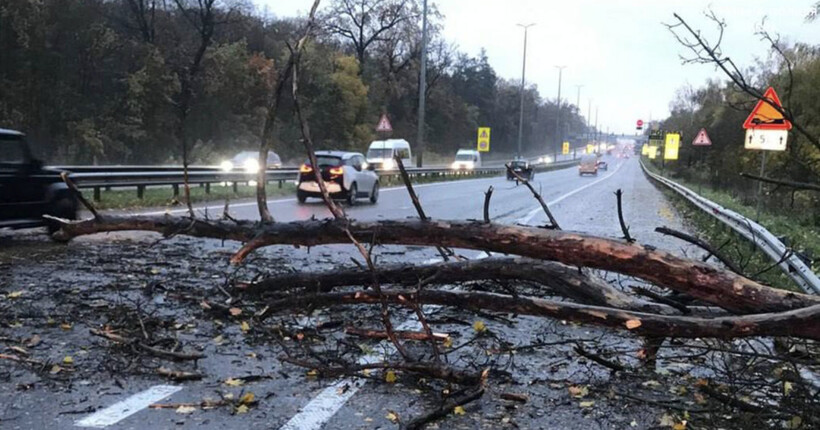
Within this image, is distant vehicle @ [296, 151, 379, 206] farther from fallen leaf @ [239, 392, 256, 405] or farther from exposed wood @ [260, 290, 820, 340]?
fallen leaf @ [239, 392, 256, 405]

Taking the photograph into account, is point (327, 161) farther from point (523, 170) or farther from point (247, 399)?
point (523, 170)

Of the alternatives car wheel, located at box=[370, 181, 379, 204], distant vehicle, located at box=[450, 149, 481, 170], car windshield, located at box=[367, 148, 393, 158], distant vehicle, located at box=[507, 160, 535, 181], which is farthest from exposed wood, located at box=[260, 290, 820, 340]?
distant vehicle, located at box=[450, 149, 481, 170]

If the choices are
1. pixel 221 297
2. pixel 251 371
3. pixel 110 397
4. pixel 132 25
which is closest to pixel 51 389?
pixel 110 397

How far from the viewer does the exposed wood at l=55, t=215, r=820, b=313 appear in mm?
4344

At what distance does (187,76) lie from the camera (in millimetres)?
31281

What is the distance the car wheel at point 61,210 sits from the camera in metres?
9.42

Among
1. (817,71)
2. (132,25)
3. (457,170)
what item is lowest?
(457,170)

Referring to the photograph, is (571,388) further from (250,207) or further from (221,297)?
(250,207)

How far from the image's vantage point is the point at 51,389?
162 inches

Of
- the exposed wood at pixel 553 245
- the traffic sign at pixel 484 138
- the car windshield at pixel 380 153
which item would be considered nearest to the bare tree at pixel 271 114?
the exposed wood at pixel 553 245

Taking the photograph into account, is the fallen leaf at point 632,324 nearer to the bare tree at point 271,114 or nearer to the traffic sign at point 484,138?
the bare tree at point 271,114

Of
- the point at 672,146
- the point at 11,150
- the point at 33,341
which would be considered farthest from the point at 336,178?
the point at 672,146

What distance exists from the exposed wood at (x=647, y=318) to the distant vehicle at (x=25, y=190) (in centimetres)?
626

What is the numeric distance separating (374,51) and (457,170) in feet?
90.5
